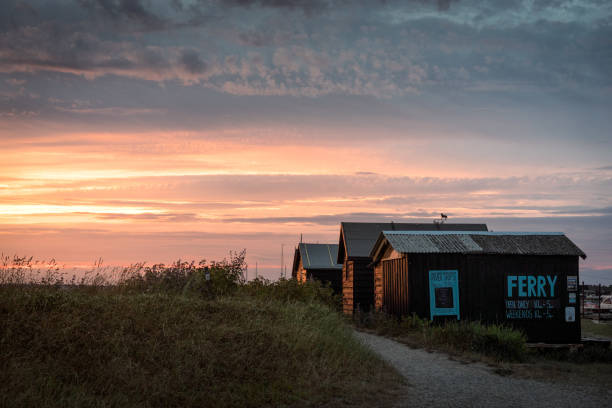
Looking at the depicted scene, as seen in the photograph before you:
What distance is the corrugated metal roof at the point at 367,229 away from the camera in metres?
30.1

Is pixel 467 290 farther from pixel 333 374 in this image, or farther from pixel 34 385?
pixel 34 385

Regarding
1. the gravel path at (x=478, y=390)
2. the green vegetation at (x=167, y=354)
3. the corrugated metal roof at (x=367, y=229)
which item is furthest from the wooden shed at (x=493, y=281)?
the green vegetation at (x=167, y=354)

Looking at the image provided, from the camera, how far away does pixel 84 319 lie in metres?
11.0

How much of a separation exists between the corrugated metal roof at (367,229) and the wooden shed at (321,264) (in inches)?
261

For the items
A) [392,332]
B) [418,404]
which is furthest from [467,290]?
[418,404]

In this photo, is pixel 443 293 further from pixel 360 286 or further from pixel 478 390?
pixel 478 390

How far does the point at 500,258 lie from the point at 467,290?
1857mm

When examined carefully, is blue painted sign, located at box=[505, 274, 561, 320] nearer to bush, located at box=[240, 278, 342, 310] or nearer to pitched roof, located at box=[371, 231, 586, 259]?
pitched roof, located at box=[371, 231, 586, 259]

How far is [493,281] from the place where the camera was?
2141 centimetres

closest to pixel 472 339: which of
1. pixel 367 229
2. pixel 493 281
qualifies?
pixel 493 281

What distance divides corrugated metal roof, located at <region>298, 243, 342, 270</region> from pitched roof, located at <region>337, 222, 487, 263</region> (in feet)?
17.0

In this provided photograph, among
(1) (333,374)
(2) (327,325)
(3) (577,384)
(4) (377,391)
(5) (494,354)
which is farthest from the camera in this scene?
(5) (494,354)

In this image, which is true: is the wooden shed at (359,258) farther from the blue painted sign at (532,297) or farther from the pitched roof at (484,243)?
the blue painted sign at (532,297)

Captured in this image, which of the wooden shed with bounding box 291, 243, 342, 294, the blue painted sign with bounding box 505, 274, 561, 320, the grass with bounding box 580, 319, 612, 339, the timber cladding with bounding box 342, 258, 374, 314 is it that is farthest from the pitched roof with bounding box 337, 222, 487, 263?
the blue painted sign with bounding box 505, 274, 561, 320
